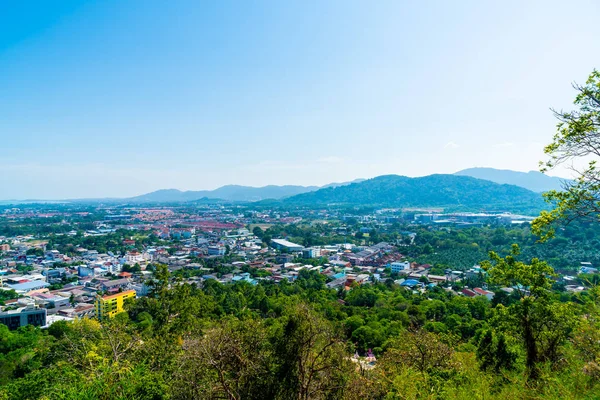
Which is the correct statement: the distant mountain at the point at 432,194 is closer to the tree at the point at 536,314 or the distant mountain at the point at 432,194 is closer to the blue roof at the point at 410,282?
the blue roof at the point at 410,282

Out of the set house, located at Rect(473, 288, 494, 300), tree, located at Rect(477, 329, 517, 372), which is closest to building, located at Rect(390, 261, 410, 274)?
house, located at Rect(473, 288, 494, 300)

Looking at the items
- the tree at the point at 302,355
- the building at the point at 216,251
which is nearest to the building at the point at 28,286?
the building at the point at 216,251

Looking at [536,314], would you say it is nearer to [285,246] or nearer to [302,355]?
[302,355]

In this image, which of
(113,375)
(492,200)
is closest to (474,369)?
(113,375)

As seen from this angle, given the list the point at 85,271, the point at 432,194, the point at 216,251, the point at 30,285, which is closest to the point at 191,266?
the point at 216,251

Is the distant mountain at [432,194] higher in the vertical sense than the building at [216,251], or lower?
higher

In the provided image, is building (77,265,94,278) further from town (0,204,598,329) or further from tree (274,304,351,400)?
tree (274,304,351,400)

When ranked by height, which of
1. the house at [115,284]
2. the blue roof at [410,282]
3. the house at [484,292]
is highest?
the house at [115,284]
